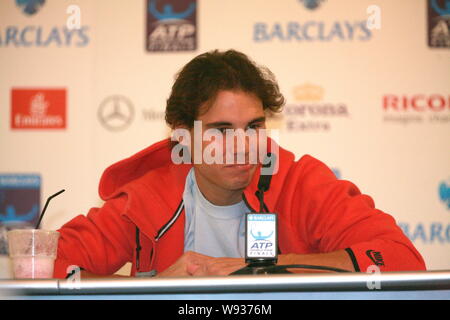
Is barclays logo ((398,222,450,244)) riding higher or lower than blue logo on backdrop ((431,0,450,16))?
lower

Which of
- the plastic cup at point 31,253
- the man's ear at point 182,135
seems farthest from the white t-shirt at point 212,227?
the plastic cup at point 31,253

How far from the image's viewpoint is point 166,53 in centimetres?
265

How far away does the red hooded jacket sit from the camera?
5.18ft

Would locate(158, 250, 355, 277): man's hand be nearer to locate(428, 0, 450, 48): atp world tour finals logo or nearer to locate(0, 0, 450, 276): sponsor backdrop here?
locate(0, 0, 450, 276): sponsor backdrop

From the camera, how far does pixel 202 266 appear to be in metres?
1.37

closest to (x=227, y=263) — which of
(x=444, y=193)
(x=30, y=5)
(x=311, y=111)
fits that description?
(x=311, y=111)

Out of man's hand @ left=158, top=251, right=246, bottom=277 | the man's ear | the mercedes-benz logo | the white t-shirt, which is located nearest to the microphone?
man's hand @ left=158, top=251, right=246, bottom=277

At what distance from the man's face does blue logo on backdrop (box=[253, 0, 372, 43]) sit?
0.97 metres

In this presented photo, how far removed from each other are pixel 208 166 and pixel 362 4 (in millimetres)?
1292

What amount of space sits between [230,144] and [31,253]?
0.63m

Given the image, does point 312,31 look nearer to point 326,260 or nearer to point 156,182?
point 156,182

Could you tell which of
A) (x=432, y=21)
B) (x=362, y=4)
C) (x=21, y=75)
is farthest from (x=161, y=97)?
(x=432, y=21)

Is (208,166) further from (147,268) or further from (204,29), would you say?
(204,29)

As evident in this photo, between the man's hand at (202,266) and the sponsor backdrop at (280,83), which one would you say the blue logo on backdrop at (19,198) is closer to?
the sponsor backdrop at (280,83)
